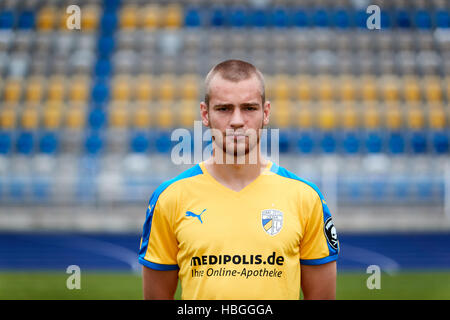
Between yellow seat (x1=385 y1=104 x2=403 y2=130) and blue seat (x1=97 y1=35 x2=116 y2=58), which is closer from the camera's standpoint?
yellow seat (x1=385 y1=104 x2=403 y2=130)

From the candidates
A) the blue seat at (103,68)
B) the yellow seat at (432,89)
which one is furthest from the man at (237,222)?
the yellow seat at (432,89)

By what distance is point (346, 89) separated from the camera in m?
13.0

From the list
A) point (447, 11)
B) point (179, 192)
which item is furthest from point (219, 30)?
point (179, 192)

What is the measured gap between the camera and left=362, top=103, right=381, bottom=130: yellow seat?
12.3 m

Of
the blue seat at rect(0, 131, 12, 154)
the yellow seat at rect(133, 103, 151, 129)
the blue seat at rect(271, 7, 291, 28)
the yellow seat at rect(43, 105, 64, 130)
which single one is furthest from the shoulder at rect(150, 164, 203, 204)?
the blue seat at rect(271, 7, 291, 28)

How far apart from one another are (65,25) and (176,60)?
2.97 m

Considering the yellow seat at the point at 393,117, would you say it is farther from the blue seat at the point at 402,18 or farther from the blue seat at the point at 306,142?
the blue seat at the point at 402,18

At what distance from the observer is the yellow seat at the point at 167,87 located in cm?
1291

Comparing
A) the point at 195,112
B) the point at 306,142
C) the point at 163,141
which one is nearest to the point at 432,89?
the point at 306,142

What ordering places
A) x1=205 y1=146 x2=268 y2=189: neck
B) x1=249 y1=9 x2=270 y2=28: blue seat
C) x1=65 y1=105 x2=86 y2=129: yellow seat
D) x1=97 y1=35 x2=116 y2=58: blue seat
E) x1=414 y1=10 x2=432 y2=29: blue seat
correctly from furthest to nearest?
x1=249 y1=9 x2=270 y2=28: blue seat < x1=414 y1=10 x2=432 y2=29: blue seat < x1=97 y1=35 x2=116 y2=58: blue seat < x1=65 y1=105 x2=86 y2=129: yellow seat < x1=205 y1=146 x2=268 y2=189: neck

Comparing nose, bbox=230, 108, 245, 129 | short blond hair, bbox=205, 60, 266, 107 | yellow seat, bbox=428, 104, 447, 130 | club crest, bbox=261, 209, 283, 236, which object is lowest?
club crest, bbox=261, 209, 283, 236

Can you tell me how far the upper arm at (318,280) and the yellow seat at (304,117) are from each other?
1068 cm

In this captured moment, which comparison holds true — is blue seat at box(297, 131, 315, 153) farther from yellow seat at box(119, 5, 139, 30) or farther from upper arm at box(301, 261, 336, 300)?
upper arm at box(301, 261, 336, 300)

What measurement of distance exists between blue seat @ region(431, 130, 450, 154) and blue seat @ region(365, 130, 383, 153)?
1.24m
